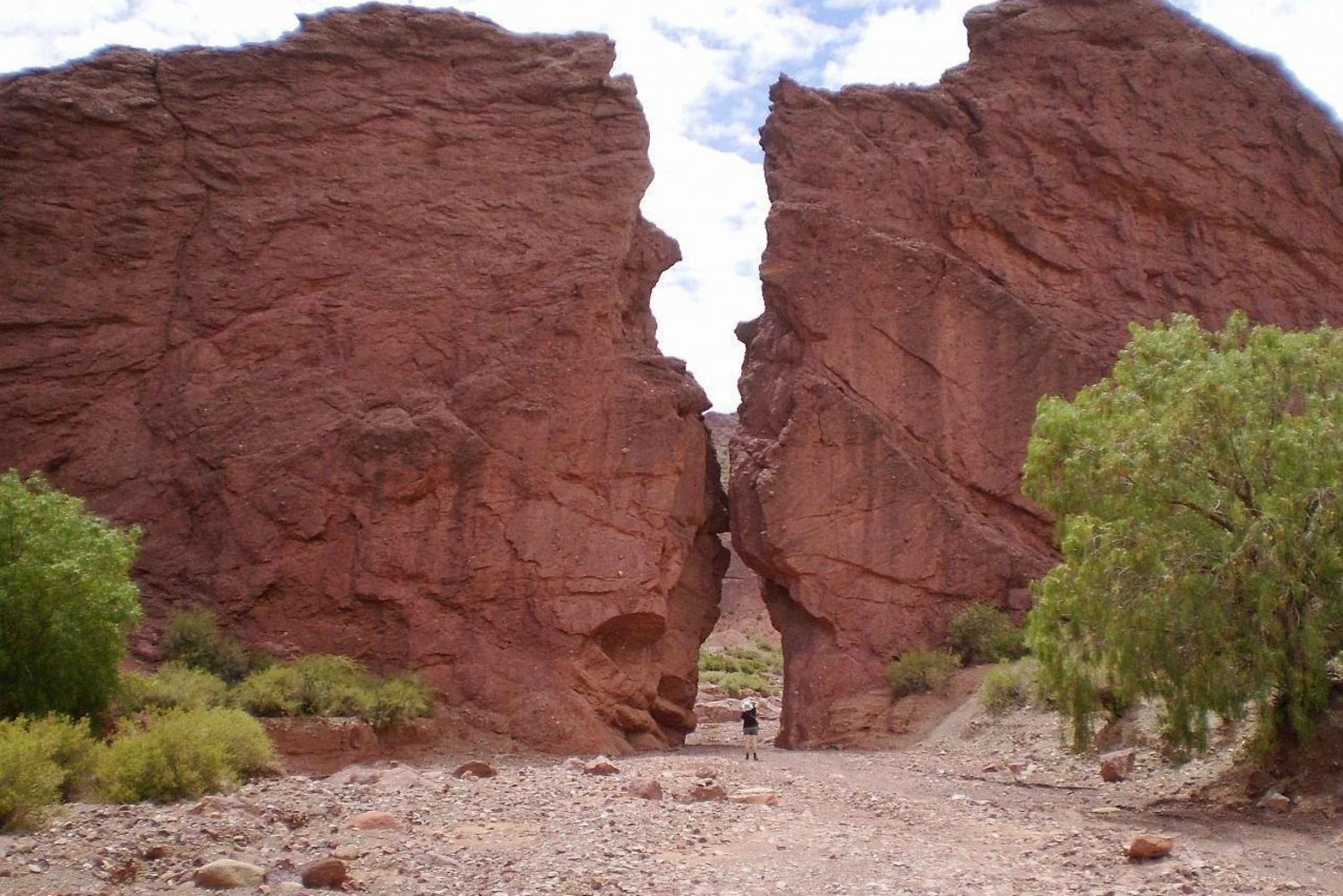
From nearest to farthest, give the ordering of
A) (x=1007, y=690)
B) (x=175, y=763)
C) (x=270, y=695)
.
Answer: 1. (x=175, y=763)
2. (x=270, y=695)
3. (x=1007, y=690)

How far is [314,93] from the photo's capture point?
2889 cm

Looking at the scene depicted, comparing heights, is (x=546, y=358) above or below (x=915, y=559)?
above

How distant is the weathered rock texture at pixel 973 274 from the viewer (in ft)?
94.9

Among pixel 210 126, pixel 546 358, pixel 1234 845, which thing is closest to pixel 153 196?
pixel 210 126

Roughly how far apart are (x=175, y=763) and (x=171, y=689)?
22.0 feet

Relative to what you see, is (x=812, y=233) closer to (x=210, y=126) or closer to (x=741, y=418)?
(x=741, y=418)

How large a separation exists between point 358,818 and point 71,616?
6732 mm

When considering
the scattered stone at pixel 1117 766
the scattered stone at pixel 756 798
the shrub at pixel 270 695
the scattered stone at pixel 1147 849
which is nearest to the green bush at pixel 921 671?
the scattered stone at pixel 1117 766

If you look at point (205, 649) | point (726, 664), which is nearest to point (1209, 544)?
point (205, 649)

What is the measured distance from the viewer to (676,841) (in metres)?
13.1

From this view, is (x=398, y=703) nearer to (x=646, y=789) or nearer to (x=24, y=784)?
(x=646, y=789)

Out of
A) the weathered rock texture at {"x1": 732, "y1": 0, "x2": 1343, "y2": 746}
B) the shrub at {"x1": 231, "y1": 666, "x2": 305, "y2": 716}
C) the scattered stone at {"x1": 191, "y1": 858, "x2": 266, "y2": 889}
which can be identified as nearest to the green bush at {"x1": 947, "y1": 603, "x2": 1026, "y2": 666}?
the weathered rock texture at {"x1": 732, "y1": 0, "x2": 1343, "y2": 746}

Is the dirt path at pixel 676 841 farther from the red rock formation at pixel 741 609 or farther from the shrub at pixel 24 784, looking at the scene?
the red rock formation at pixel 741 609

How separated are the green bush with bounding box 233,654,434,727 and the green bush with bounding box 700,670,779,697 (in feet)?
68.6
